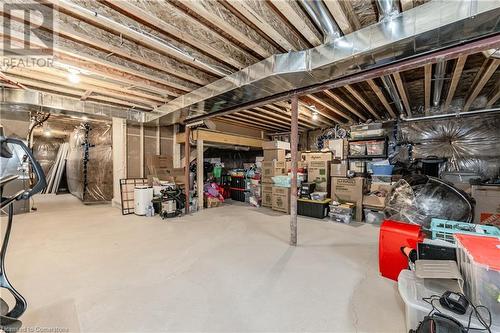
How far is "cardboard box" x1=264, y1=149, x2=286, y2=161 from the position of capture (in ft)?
18.4

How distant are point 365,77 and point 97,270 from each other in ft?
12.0

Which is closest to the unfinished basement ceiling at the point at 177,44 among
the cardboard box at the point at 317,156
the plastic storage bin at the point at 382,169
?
the cardboard box at the point at 317,156

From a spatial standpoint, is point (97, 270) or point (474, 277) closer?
point (474, 277)

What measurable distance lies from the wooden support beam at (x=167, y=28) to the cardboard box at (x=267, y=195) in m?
3.46

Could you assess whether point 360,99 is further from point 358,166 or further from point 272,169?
point 272,169

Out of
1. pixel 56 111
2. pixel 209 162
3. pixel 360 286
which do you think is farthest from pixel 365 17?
pixel 209 162

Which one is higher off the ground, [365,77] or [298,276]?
[365,77]

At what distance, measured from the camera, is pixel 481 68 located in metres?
2.80

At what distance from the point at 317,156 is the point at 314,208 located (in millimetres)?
1268

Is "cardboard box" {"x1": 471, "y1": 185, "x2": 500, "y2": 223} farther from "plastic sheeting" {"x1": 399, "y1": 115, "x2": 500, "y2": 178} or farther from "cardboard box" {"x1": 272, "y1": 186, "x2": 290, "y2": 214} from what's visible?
"cardboard box" {"x1": 272, "y1": 186, "x2": 290, "y2": 214}

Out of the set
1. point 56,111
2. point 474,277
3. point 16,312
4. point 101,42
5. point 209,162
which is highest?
point 101,42

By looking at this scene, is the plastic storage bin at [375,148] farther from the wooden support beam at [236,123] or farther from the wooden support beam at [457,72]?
the wooden support beam at [236,123]

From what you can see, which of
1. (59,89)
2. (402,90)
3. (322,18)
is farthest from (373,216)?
(59,89)

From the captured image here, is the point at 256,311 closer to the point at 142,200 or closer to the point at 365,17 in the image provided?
the point at 365,17
